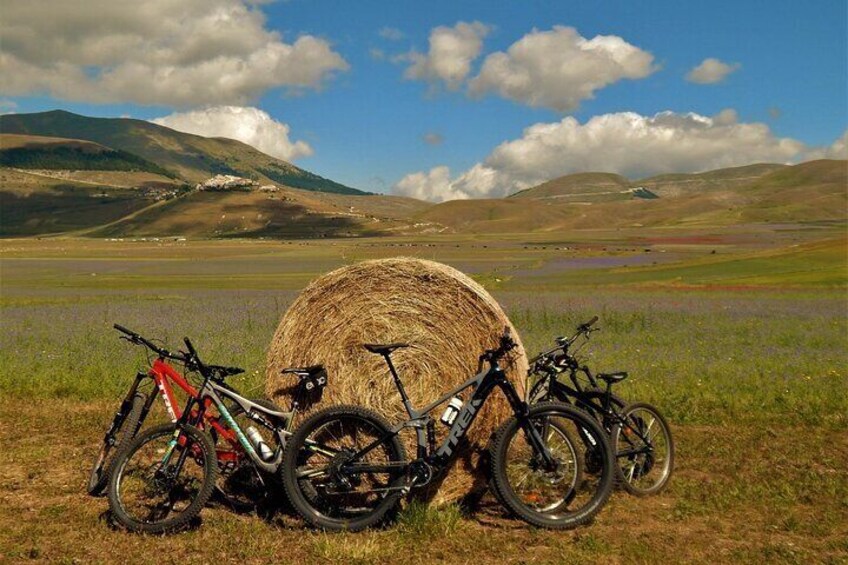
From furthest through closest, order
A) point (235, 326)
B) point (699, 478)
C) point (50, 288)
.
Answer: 1. point (50, 288)
2. point (235, 326)
3. point (699, 478)

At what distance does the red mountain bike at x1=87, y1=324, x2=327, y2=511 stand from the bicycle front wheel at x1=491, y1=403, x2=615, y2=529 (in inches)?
83.3

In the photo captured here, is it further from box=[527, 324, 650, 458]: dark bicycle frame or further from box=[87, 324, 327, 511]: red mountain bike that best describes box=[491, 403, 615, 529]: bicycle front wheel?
box=[87, 324, 327, 511]: red mountain bike

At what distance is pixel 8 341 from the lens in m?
17.3

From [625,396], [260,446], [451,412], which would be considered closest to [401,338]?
[451,412]

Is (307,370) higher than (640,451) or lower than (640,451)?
higher

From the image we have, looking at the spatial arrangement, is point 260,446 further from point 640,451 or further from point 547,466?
point 640,451

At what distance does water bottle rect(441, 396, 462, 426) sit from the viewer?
6.47 metres

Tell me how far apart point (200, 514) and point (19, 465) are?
3.04 metres

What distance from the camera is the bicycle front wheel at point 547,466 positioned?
6.28 metres

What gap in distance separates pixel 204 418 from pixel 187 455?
0.40m

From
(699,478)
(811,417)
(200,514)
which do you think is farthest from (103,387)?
(811,417)

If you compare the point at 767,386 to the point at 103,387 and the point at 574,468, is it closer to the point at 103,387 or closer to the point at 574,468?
the point at 574,468

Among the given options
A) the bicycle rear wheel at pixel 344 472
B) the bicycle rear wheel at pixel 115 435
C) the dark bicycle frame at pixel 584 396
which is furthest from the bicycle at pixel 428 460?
the bicycle rear wheel at pixel 115 435

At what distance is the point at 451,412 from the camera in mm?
6535
